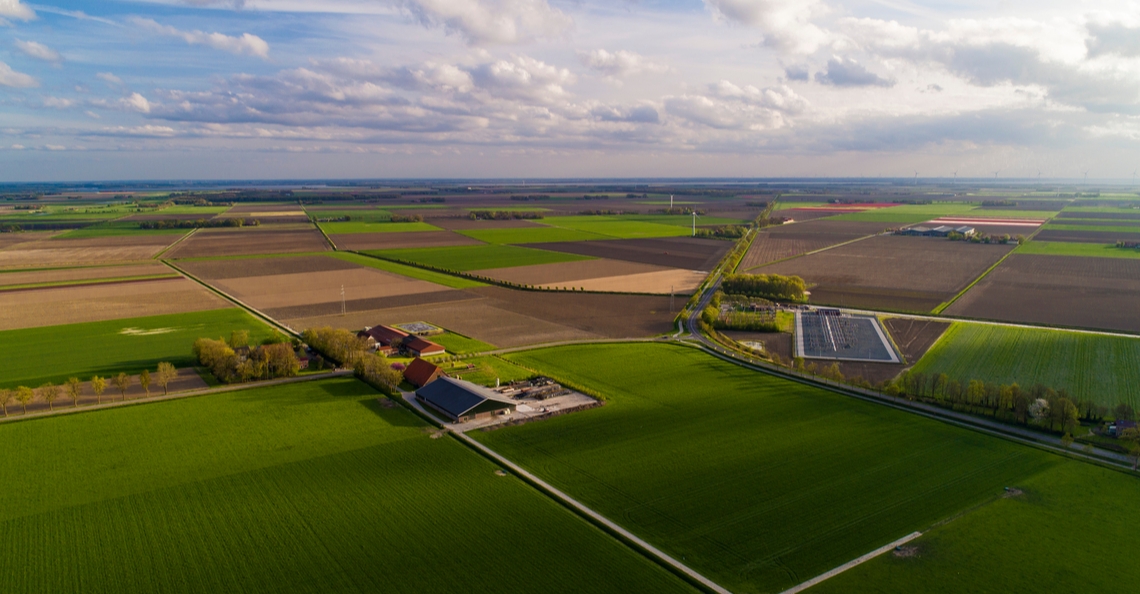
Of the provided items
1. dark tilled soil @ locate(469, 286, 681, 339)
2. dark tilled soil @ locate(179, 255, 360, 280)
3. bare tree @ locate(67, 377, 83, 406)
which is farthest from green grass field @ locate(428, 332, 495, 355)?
dark tilled soil @ locate(179, 255, 360, 280)

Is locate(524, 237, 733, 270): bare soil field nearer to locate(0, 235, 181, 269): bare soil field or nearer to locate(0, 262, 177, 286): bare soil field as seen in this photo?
locate(0, 262, 177, 286): bare soil field

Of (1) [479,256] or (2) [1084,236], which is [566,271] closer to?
(1) [479,256]

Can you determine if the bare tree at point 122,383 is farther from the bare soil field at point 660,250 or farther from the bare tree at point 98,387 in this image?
the bare soil field at point 660,250

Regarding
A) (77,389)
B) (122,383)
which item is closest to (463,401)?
(122,383)

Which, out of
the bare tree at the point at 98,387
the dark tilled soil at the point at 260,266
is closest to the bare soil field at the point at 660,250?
the dark tilled soil at the point at 260,266

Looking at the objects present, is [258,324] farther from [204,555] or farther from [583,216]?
[583,216]

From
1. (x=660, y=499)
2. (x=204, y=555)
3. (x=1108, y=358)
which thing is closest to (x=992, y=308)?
(x=1108, y=358)
